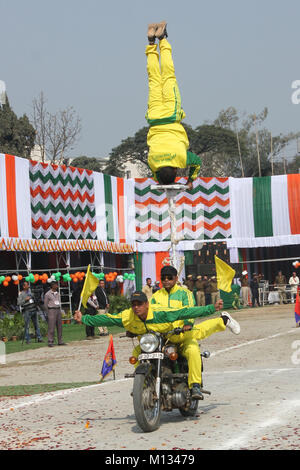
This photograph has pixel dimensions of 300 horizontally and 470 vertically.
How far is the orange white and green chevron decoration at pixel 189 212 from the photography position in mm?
41125

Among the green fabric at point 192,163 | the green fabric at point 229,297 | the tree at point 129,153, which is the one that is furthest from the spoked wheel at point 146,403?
the tree at point 129,153

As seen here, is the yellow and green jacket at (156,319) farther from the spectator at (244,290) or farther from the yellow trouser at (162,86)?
the spectator at (244,290)

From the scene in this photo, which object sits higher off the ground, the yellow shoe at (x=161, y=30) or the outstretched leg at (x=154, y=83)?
the yellow shoe at (x=161, y=30)

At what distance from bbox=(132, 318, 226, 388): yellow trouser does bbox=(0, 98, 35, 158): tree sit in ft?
182

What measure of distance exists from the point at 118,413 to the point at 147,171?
2812 inches

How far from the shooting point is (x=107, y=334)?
1035 inches

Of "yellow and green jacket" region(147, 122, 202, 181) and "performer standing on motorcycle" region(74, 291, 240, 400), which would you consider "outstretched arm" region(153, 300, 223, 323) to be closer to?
"performer standing on motorcycle" region(74, 291, 240, 400)

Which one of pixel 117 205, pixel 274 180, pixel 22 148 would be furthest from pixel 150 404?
pixel 22 148

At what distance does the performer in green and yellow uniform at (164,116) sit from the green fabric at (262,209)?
2032 centimetres

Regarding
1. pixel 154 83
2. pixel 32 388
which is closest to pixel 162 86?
pixel 154 83

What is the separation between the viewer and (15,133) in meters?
64.0

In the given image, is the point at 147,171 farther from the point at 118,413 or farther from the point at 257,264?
the point at 118,413

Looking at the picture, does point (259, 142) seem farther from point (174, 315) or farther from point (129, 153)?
point (174, 315)

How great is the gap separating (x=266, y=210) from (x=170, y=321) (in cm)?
3345
